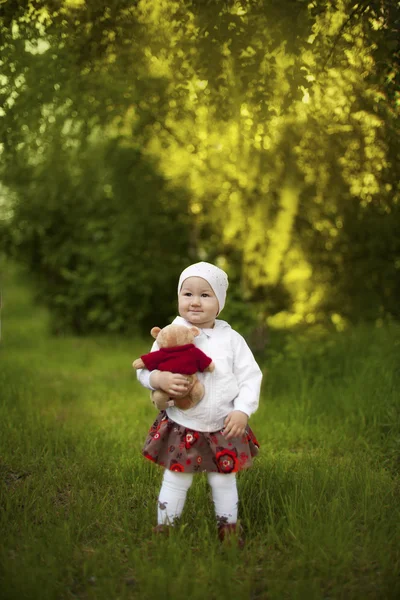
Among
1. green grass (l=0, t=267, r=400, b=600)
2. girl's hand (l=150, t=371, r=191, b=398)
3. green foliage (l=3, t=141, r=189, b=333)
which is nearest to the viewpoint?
green grass (l=0, t=267, r=400, b=600)

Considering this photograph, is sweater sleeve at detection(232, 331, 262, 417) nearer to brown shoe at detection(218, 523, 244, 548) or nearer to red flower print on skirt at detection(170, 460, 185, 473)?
red flower print on skirt at detection(170, 460, 185, 473)

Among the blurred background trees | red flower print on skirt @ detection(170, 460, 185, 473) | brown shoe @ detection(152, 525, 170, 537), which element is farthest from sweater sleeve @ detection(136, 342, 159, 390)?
the blurred background trees

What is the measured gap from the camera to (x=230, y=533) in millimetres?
2908

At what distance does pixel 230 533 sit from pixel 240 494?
21.5 inches

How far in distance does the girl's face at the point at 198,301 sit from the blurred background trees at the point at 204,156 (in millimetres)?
1747

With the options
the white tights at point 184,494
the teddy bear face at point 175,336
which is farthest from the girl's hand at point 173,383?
the white tights at point 184,494

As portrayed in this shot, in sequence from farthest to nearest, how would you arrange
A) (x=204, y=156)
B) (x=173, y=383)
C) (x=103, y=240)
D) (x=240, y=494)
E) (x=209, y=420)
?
1. (x=103, y=240)
2. (x=204, y=156)
3. (x=240, y=494)
4. (x=209, y=420)
5. (x=173, y=383)

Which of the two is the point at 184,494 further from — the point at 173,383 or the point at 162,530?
the point at 173,383

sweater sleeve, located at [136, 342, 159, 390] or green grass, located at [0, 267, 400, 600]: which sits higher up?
sweater sleeve, located at [136, 342, 159, 390]

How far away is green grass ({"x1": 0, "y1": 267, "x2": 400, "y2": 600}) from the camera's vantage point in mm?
2691

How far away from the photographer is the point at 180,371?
9.38 ft

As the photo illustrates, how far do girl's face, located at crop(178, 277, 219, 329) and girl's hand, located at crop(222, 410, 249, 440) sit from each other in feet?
1.60

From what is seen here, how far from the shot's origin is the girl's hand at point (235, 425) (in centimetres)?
285

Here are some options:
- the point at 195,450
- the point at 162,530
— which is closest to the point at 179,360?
the point at 195,450
